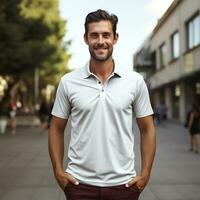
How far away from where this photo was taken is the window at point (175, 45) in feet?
109

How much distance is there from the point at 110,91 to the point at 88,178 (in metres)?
0.53

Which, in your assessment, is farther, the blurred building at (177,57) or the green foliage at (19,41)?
the blurred building at (177,57)

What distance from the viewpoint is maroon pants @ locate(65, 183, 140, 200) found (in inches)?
106

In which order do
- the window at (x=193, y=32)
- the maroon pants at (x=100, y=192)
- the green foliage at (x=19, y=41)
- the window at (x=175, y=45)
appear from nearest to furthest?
the maroon pants at (x=100, y=192) < the green foliage at (x=19, y=41) < the window at (x=193, y=32) < the window at (x=175, y=45)

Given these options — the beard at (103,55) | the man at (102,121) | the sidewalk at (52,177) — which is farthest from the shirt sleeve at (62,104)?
the sidewalk at (52,177)

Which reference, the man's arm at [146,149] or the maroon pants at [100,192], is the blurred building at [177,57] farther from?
the maroon pants at [100,192]

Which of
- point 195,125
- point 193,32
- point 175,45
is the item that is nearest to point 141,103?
point 195,125

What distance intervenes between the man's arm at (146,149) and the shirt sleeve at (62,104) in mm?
452

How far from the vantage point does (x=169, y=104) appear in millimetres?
37531

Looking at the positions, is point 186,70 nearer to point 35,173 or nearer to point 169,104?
point 169,104

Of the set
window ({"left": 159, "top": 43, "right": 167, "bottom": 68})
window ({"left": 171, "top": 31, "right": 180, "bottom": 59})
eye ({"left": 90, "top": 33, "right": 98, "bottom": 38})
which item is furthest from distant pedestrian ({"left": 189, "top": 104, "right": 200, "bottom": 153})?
window ({"left": 159, "top": 43, "right": 167, "bottom": 68})

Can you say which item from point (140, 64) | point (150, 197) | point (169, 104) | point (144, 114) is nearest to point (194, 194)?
point (150, 197)

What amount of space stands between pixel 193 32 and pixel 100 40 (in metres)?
26.0

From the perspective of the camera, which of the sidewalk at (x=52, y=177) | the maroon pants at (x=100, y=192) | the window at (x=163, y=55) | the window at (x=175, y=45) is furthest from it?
the window at (x=163, y=55)
